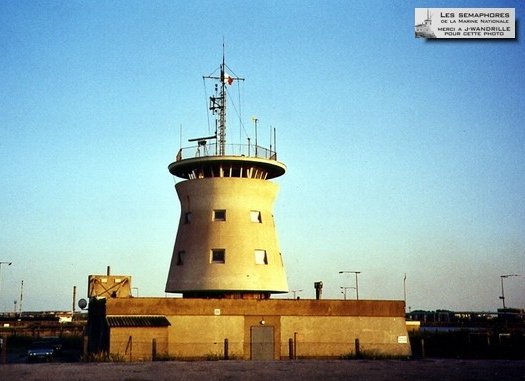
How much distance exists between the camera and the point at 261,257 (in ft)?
130

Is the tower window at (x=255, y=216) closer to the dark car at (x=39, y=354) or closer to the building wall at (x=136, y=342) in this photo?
Answer: the building wall at (x=136, y=342)

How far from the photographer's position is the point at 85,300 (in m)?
48.5

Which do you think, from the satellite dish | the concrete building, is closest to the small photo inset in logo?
the concrete building

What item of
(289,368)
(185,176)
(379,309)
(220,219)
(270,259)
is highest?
(185,176)

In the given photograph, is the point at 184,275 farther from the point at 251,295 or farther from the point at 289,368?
the point at 289,368

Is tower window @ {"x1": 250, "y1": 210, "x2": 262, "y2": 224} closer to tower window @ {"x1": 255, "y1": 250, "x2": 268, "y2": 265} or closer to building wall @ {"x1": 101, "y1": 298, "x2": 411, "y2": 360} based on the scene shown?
tower window @ {"x1": 255, "y1": 250, "x2": 268, "y2": 265}

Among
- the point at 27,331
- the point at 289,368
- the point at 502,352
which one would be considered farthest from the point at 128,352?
the point at 27,331

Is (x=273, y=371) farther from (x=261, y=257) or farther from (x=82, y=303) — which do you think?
(x=82, y=303)

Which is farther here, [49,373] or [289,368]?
[289,368]

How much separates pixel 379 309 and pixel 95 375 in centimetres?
1920

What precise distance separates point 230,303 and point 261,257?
4.91 meters

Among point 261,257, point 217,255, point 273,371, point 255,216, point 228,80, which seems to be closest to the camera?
point 273,371

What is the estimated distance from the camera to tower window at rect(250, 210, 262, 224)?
40312 mm

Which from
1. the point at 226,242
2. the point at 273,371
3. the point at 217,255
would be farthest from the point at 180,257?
the point at 273,371
